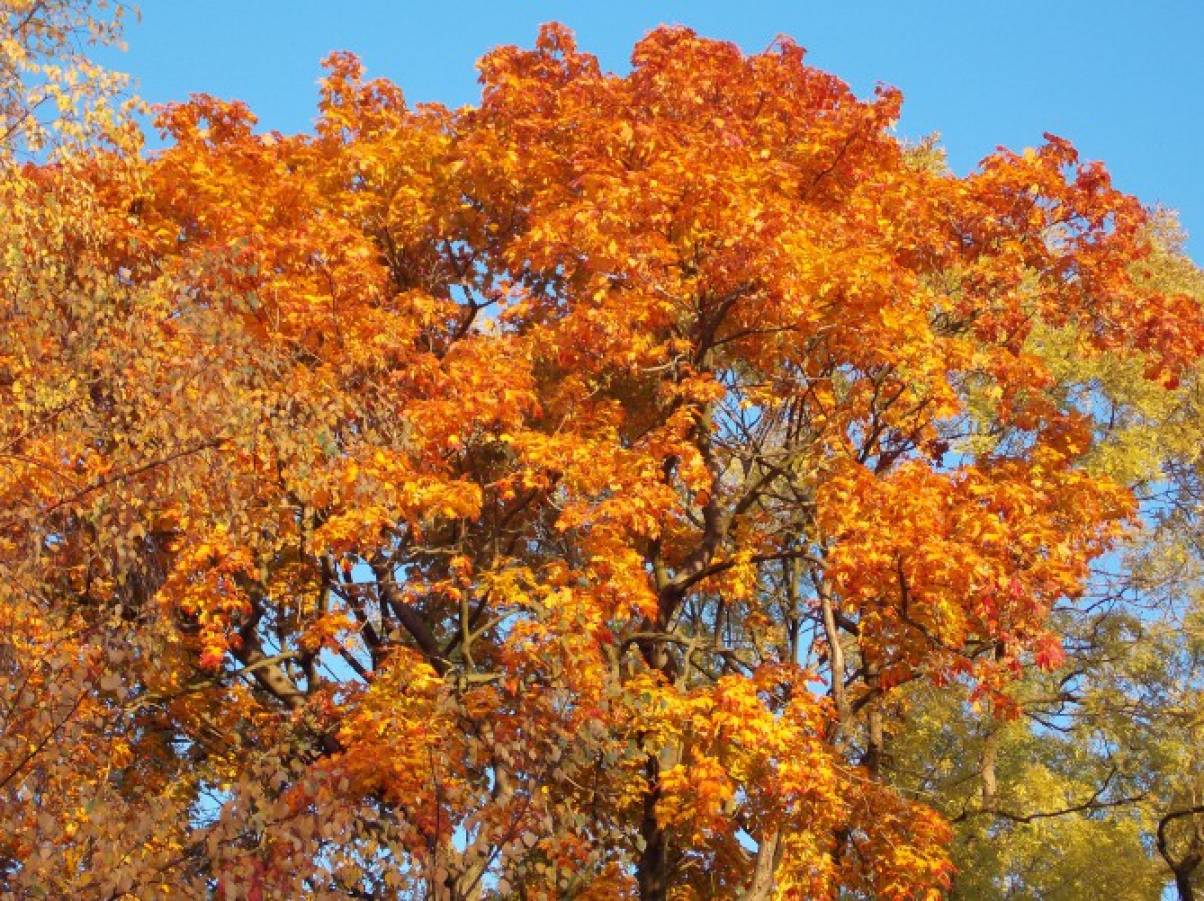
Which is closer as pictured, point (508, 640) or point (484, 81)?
point (508, 640)

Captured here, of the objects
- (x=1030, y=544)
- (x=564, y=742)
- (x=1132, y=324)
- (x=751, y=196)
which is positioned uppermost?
(x=1132, y=324)

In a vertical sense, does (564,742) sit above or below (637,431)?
below

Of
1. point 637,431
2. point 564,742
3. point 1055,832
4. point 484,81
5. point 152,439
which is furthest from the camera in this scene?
point 1055,832

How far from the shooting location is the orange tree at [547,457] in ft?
30.0

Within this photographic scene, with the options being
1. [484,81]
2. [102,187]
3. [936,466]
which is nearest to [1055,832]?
[936,466]

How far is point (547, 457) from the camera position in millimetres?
13227

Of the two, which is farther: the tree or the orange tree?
the tree

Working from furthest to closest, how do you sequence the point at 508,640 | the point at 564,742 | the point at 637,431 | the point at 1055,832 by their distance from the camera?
the point at 1055,832 < the point at 637,431 < the point at 508,640 < the point at 564,742

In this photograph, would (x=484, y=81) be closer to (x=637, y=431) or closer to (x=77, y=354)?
(x=637, y=431)

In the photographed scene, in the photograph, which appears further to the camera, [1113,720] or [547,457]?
[1113,720]

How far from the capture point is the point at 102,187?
48.2 feet

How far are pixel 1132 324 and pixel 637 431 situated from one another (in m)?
5.67

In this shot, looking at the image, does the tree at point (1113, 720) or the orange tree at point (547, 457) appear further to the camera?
the tree at point (1113, 720)

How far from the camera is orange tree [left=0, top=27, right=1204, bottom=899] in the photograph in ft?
30.0
